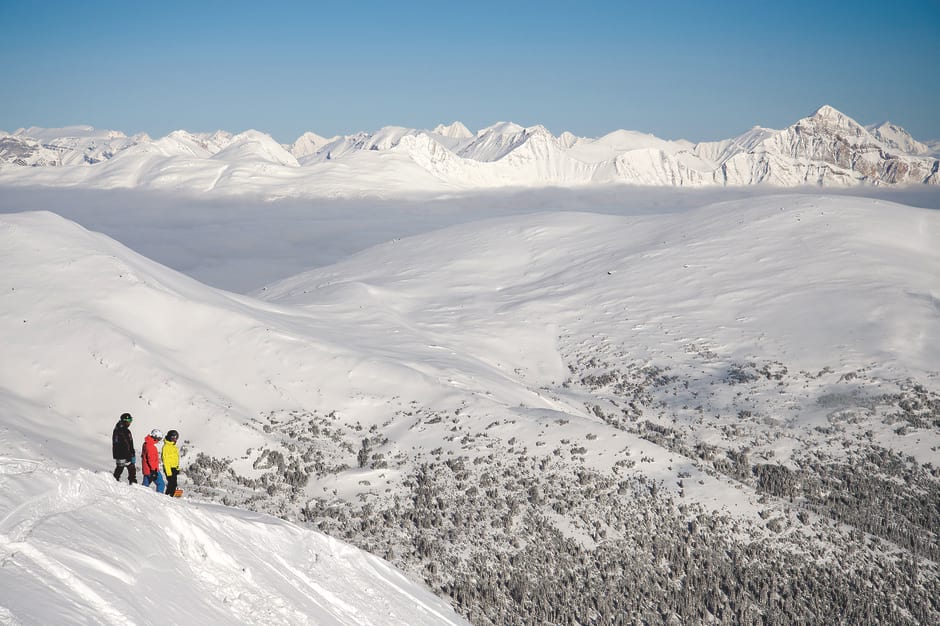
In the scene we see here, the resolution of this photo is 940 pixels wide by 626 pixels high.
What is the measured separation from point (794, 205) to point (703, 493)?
6671 centimetres

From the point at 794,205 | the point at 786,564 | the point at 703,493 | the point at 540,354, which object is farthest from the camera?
the point at 794,205

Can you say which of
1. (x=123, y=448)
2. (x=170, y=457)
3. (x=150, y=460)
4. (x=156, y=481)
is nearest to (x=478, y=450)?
(x=156, y=481)

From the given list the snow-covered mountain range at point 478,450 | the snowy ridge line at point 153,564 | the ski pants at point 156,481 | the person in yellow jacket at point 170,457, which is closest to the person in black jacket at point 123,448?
the ski pants at point 156,481

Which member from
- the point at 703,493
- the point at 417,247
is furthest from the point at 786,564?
the point at 417,247

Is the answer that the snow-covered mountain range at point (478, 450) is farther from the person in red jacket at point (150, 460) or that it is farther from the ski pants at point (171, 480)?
the person in red jacket at point (150, 460)

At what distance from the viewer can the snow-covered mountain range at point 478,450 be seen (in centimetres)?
1977

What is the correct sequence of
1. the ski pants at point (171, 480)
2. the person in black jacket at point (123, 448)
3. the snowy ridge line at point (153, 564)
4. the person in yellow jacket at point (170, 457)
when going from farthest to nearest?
the person in black jacket at point (123, 448)
the ski pants at point (171, 480)
the person in yellow jacket at point (170, 457)
the snowy ridge line at point (153, 564)

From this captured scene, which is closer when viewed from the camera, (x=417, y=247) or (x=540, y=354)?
(x=540, y=354)

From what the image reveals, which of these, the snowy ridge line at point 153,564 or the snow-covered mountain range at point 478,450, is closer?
the snowy ridge line at point 153,564

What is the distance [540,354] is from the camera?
6994cm

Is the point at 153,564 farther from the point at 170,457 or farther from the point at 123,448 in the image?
the point at 123,448

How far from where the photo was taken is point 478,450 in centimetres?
4216

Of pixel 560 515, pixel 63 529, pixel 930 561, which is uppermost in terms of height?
pixel 63 529

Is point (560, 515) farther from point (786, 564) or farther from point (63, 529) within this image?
point (63, 529)
